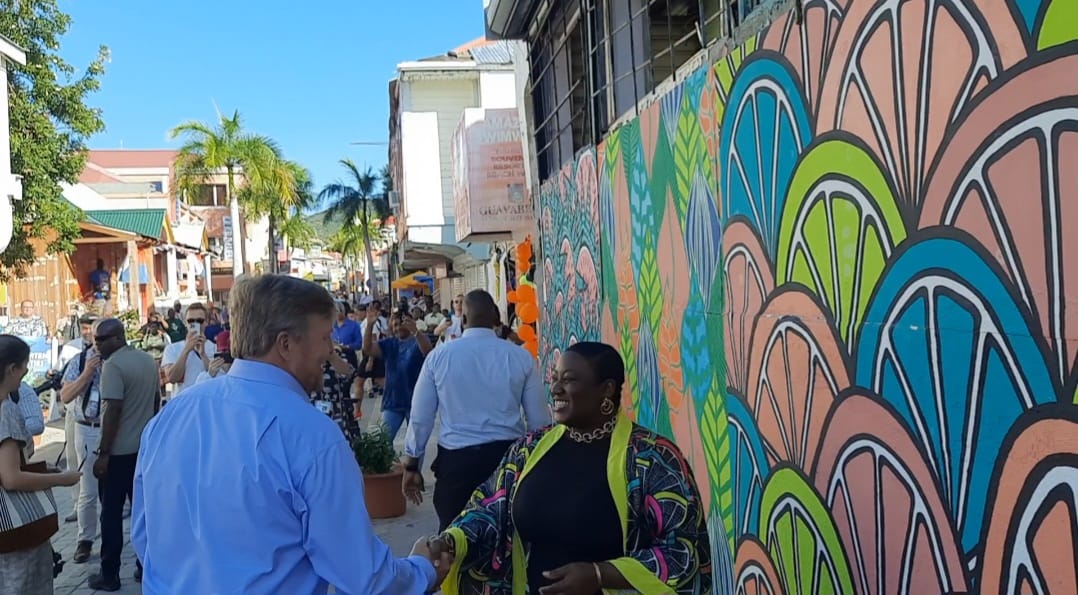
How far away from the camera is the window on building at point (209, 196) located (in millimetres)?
33969

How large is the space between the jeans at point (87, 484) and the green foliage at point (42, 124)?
11.3m

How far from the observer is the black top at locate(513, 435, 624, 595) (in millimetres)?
2717

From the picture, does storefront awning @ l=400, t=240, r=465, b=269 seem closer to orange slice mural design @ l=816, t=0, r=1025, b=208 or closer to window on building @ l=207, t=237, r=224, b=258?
window on building @ l=207, t=237, r=224, b=258

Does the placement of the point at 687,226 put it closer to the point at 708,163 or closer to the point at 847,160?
the point at 708,163

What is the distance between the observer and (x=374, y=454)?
7539 millimetres

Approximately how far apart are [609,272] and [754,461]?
2649mm

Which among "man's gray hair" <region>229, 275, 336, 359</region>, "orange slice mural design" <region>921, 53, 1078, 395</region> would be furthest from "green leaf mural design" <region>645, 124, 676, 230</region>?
"man's gray hair" <region>229, 275, 336, 359</region>

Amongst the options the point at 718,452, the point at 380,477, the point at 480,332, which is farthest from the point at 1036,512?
the point at 380,477

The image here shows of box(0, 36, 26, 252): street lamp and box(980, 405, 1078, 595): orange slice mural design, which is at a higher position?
box(0, 36, 26, 252): street lamp

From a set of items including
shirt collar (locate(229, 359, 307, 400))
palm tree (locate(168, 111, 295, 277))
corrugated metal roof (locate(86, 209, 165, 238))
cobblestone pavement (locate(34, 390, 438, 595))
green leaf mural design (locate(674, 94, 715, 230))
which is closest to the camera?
shirt collar (locate(229, 359, 307, 400))

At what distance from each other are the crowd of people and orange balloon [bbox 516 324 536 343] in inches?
201

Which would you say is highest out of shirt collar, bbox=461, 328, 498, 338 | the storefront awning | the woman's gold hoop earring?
the storefront awning

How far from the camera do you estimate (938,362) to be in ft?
7.29

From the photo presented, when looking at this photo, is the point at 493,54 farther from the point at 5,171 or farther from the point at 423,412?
the point at 423,412
